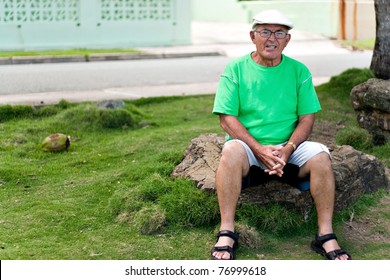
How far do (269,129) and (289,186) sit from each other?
15.8 inches

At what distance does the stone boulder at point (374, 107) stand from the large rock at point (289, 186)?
Answer: 118 centimetres

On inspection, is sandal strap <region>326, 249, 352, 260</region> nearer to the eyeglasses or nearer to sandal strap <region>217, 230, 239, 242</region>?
sandal strap <region>217, 230, 239, 242</region>

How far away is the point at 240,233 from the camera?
4.49 metres

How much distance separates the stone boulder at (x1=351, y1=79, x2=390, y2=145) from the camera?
6.40 meters

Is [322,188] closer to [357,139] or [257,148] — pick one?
[257,148]

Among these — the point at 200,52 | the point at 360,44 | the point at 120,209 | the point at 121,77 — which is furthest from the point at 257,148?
the point at 360,44

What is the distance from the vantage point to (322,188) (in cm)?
445

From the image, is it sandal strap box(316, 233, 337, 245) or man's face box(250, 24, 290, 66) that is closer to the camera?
sandal strap box(316, 233, 337, 245)

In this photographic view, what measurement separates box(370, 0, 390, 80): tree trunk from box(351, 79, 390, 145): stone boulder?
1.01m

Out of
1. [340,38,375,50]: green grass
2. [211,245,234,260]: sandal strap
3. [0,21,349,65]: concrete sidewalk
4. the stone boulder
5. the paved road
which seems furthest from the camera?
[340,38,375,50]: green grass

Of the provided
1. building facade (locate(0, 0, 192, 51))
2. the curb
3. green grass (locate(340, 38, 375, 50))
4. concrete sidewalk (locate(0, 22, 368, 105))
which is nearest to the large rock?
concrete sidewalk (locate(0, 22, 368, 105))

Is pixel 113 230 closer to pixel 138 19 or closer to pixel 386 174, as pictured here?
pixel 386 174

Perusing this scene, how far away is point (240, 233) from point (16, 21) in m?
13.1

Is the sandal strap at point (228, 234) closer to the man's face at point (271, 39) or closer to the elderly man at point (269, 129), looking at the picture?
the elderly man at point (269, 129)
